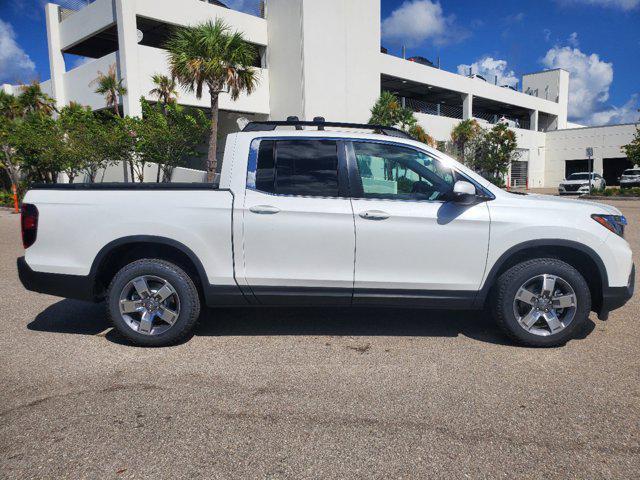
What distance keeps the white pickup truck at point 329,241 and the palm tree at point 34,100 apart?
87.3 feet

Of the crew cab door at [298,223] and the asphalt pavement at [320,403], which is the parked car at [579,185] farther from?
the crew cab door at [298,223]

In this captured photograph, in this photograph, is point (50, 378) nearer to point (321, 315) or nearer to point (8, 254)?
point (321, 315)

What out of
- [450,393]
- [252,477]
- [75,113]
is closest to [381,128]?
[450,393]

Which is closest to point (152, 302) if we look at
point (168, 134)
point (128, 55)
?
point (168, 134)

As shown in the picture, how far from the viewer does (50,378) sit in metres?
3.52

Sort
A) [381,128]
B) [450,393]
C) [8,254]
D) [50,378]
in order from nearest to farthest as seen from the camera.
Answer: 1. [450,393]
2. [50,378]
3. [381,128]
4. [8,254]

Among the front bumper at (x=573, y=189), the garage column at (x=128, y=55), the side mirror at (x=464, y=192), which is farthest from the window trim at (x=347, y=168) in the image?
the front bumper at (x=573, y=189)

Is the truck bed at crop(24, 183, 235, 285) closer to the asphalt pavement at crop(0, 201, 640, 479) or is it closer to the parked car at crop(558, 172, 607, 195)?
the asphalt pavement at crop(0, 201, 640, 479)

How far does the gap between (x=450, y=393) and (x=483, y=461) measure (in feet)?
2.55

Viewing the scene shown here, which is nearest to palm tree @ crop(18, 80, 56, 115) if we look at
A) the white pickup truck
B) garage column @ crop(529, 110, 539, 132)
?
the white pickup truck

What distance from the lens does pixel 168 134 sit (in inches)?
797

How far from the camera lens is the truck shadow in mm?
4531

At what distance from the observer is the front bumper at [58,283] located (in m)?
4.05

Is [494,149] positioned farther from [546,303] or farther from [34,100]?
[546,303]
